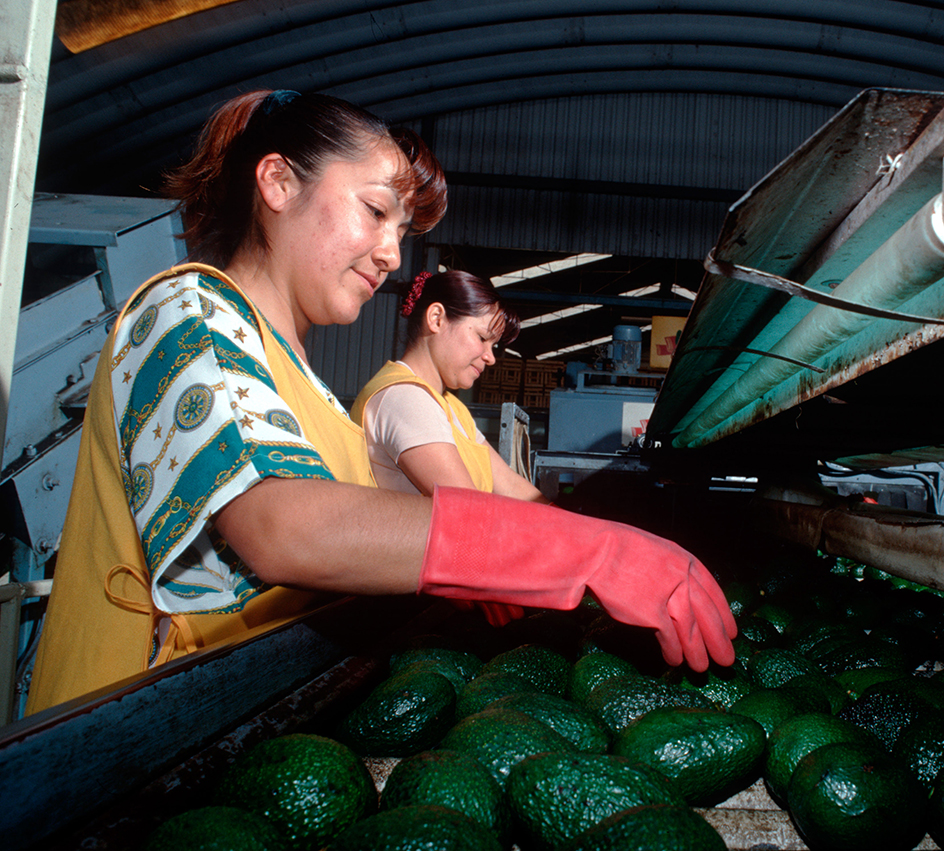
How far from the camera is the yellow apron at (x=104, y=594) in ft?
3.39

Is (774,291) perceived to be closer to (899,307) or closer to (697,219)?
(899,307)

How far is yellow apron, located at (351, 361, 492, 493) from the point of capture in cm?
212

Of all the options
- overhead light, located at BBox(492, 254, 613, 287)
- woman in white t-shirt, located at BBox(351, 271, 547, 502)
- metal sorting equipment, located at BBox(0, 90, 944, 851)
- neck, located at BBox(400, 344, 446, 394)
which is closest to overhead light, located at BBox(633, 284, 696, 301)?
overhead light, located at BBox(492, 254, 613, 287)

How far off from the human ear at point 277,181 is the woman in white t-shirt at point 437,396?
2.87ft

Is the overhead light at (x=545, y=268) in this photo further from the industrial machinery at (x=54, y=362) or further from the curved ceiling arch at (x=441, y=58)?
the industrial machinery at (x=54, y=362)

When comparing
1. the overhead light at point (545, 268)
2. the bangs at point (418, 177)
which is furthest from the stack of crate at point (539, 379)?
the bangs at point (418, 177)

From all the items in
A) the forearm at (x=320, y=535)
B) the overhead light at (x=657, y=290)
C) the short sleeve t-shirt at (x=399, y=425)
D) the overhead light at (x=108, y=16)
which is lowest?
the forearm at (x=320, y=535)

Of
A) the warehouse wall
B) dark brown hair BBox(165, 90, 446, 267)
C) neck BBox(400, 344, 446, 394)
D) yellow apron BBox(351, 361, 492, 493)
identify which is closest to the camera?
dark brown hair BBox(165, 90, 446, 267)

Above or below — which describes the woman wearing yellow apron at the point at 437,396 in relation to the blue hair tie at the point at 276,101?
below

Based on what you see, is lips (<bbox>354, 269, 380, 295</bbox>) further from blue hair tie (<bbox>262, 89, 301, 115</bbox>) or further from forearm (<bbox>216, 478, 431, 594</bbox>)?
forearm (<bbox>216, 478, 431, 594</bbox>)

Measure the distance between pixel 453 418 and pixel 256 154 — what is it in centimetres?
135

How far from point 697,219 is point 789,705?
35.4 feet

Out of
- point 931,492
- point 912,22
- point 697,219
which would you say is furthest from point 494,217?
point 931,492

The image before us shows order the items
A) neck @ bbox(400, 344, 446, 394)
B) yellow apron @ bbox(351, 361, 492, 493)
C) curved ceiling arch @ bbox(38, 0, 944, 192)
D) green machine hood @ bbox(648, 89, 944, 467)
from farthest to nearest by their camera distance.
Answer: curved ceiling arch @ bbox(38, 0, 944, 192)
neck @ bbox(400, 344, 446, 394)
yellow apron @ bbox(351, 361, 492, 493)
green machine hood @ bbox(648, 89, 944, 467)
